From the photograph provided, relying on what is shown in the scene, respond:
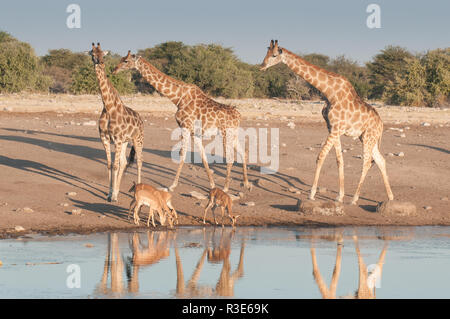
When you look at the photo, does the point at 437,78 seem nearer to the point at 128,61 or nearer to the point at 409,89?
the point at 409,89

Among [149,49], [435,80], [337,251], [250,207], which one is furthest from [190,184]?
[149,49]

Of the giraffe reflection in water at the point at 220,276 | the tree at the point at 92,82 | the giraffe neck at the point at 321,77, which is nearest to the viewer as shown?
the giraffe reflection in water at the point at 220,276

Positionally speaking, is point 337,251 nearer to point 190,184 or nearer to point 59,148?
point 190,184

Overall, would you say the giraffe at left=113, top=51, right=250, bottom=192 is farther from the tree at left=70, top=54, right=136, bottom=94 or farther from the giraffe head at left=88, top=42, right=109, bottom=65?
the tree at left=70, top=54, right=136, bottom=94

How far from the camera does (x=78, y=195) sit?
14359 mm

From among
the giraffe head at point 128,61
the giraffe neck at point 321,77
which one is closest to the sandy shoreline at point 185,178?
the giraffe neck at point 321,77

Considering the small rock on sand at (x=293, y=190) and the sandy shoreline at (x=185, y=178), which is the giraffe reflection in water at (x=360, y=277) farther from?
the small rock on sand at (x=293, y=190)

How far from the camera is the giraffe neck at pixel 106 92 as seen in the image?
1476 centimetres

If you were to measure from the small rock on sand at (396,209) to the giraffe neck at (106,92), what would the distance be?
5.23m

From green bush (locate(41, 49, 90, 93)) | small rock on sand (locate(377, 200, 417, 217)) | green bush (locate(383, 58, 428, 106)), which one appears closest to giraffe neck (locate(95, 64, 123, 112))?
small rock on sand (locate(377, 200, 417, 217))

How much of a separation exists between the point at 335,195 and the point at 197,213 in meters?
3.44

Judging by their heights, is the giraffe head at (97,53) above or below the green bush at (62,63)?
below

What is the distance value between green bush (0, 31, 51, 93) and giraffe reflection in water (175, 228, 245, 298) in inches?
1261

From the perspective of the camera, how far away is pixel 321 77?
1536cm
